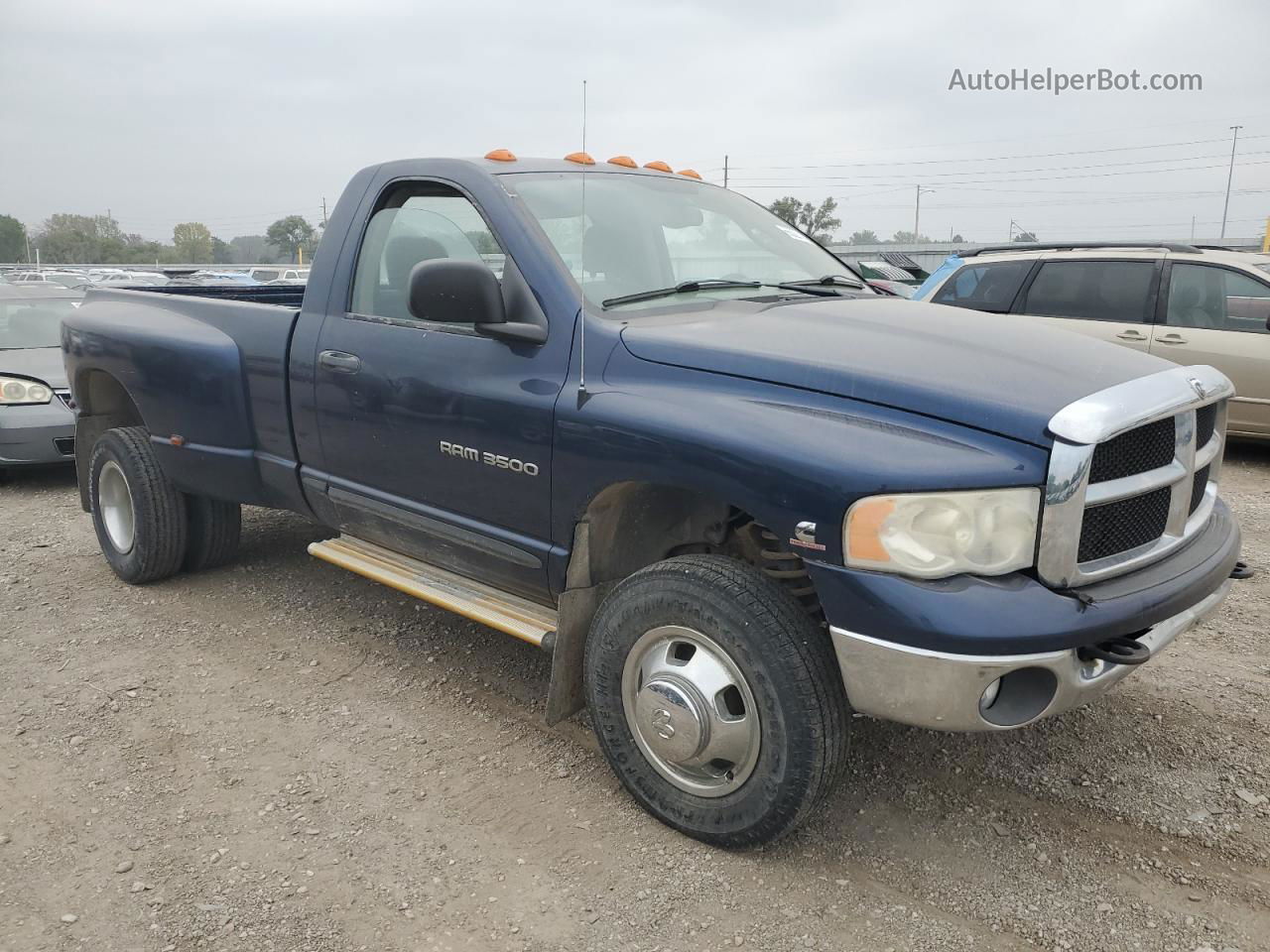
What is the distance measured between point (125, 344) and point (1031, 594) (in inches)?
162

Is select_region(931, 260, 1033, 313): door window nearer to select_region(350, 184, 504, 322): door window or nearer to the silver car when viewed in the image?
select_region(350, 184, 504, 322): door window

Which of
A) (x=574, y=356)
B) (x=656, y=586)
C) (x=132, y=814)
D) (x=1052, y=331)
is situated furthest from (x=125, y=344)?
(x=1052, y=331)

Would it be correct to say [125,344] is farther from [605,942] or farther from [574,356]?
[605,942]

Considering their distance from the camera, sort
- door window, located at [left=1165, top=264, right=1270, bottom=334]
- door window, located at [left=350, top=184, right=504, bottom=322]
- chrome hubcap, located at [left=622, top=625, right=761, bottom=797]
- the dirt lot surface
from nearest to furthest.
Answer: the dirt lot surface
chrome hubcap, located at [left=622, top=625, right=761, bottom=797]
door window, located at [left=350, top=184, right=504, bottom=322]
door window, located at [left=1165, top=264, right=1270, bottom=334]

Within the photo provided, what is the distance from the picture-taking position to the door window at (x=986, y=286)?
27.5 feet

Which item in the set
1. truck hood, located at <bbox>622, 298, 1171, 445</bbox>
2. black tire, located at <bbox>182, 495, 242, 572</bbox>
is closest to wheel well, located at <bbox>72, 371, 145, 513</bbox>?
black tire, located at <bbox>182, 495, 242, 572</bbox>

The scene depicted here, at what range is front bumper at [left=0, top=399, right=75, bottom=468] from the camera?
281 inches

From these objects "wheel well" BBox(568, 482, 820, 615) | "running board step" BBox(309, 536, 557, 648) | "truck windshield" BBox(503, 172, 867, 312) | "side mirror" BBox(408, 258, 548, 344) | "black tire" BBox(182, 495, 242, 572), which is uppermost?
"truck windshield" BBox(503, 172, 867, 312)

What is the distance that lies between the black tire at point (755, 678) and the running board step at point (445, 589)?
1.44 ft

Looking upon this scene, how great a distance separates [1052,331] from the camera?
3.17 metres

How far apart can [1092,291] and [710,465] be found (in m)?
6.69

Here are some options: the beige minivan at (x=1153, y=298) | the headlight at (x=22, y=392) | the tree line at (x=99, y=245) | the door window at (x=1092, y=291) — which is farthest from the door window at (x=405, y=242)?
the tree line at (x=99, y=245)

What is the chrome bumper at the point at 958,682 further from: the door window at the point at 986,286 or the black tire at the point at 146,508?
the door window at the point at 986,286

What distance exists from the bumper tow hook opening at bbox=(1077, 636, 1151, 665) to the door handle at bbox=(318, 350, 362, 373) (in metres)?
2.53
